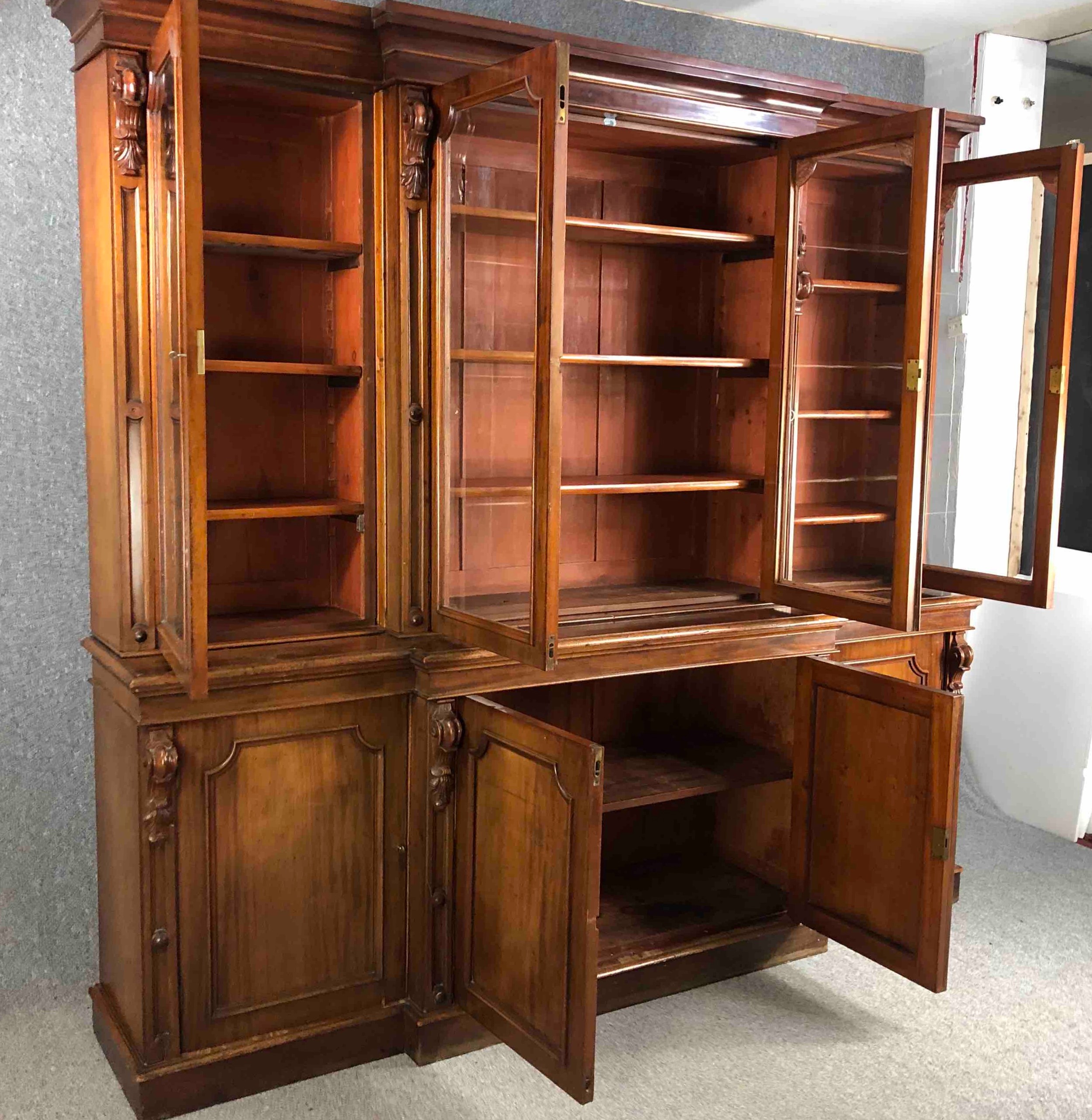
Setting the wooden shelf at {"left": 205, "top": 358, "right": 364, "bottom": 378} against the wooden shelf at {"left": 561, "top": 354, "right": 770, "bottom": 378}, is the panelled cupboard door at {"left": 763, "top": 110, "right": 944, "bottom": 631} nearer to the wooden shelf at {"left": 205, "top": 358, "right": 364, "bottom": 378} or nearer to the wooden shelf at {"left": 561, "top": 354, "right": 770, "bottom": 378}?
the wooden shelf at {"left": 561, "top": 354, "right": 770, "bottom": 378}

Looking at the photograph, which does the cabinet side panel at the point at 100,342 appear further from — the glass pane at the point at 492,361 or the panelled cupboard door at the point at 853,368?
the panelled cupboard door at the point at 853,368

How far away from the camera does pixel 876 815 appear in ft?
9.35

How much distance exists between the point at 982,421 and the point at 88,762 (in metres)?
2.48

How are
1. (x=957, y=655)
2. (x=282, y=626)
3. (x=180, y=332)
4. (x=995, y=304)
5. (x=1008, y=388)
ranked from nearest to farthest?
(x=180, y=332)
(x=282, y=626)
(x=1008, y=388)
(x=957, y=655)
(x=995, y=304)

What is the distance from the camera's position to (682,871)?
133 inches

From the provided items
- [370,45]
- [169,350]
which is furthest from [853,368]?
[169,350]

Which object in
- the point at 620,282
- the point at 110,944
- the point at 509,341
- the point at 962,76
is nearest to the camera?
the point at 509,341

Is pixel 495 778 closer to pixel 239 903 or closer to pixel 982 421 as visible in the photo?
pixel 239 903

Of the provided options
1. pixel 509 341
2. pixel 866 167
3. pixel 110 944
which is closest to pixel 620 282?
pixel 866 167

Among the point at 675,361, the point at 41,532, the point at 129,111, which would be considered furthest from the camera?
the point at 675,361

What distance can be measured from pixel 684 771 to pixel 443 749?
772mm

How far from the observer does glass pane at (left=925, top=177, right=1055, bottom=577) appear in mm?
3098

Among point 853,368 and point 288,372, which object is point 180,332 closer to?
point 288,372

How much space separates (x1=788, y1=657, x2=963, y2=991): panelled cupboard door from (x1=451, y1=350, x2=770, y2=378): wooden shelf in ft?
2.47
